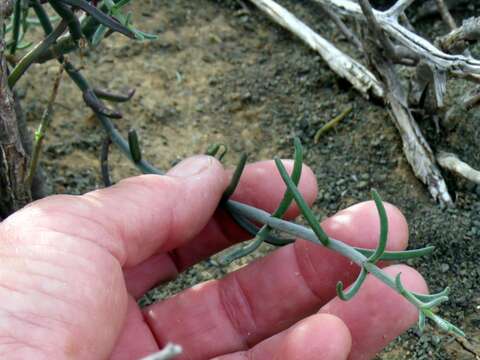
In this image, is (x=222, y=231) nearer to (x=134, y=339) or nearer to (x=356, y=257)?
(x=134, y=339)

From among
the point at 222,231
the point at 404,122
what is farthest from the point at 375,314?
the point at 404,122

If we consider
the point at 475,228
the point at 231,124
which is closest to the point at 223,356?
the point at 475,228

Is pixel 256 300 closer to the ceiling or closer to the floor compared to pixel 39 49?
closer to the floor

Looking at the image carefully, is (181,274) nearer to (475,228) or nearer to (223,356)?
(223,356)

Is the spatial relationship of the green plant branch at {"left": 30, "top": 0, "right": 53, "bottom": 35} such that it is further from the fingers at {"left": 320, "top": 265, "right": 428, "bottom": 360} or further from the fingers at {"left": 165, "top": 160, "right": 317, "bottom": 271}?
the fingers at {"left": 320, "top": 265, "right": 428, "bottom": 360}

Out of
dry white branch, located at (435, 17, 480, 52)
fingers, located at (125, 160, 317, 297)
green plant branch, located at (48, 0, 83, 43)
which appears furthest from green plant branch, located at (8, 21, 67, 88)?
dry white branch, located at (435, 17, 480, 52)

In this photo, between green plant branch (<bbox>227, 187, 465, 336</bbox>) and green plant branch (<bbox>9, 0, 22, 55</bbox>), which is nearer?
green plant branch (<bbox>227, 187, 465, 336</bbox>)
